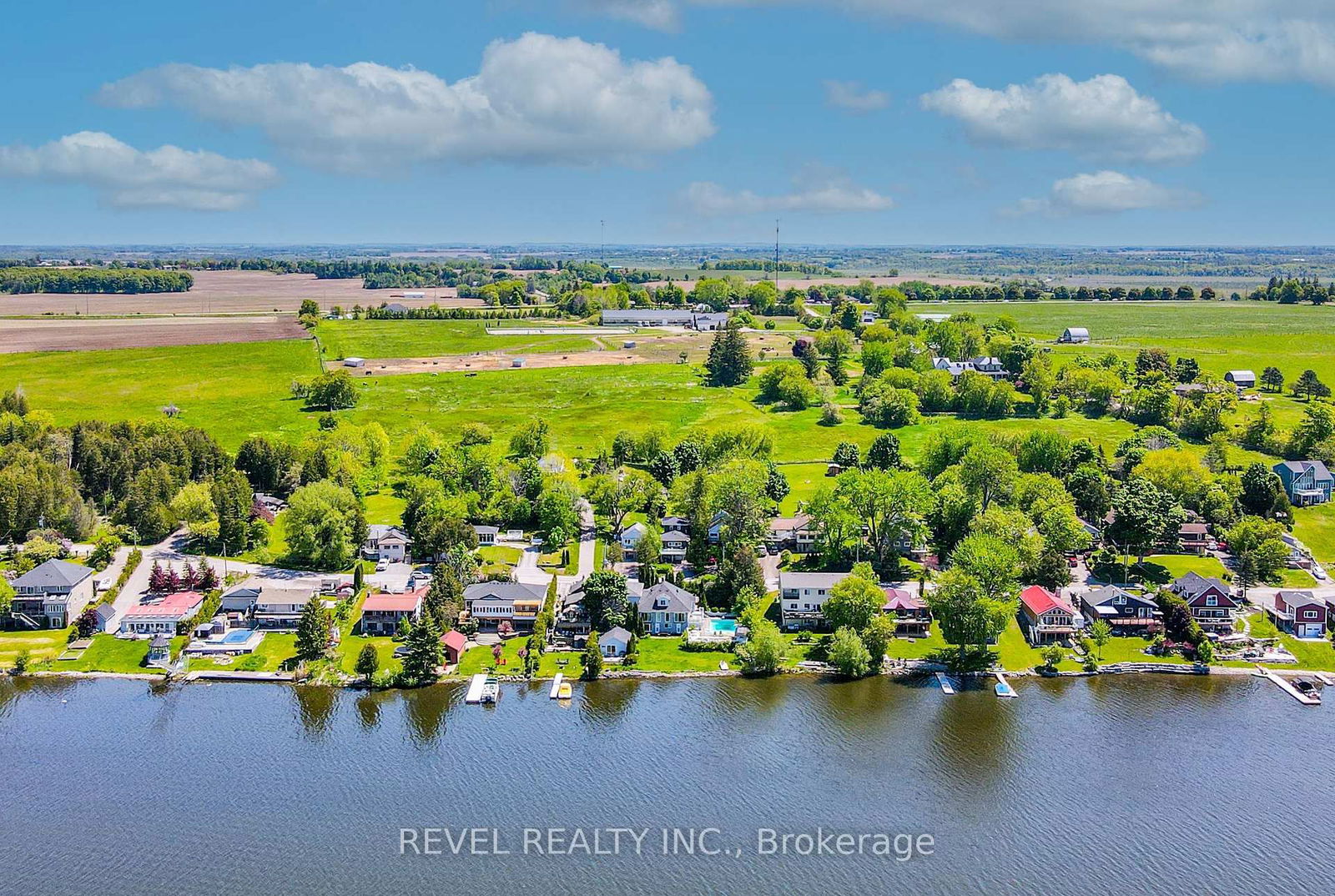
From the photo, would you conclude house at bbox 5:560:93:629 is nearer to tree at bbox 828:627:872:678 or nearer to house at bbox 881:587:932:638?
tree at bbox 828:627:872:678

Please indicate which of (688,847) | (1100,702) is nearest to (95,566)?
(688,847)

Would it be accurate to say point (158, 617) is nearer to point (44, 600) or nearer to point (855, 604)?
point (44, 600)

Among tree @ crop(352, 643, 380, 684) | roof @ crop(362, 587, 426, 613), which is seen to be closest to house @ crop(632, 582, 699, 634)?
roof @ crop(362, 587, 426, 613)

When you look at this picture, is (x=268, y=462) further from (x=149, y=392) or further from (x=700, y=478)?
(x=149, y=392)

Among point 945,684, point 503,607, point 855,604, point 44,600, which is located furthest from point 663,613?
point 44,600

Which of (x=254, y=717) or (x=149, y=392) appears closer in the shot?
(x=254, y=717)

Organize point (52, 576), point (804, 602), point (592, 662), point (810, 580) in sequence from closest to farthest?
Result: point (592, 662)
point (804, 602)
point (52, 576)
point (810, 580)
